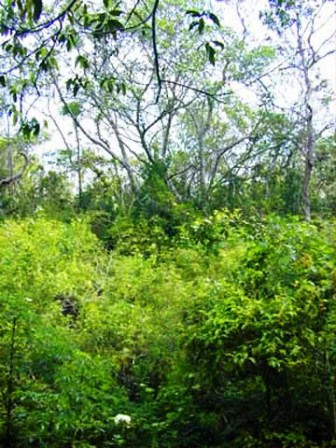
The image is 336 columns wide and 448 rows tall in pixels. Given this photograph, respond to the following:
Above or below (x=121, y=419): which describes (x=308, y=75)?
above

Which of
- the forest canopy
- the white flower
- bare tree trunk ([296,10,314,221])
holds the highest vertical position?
bare tree trunk ([296,10,314,221])

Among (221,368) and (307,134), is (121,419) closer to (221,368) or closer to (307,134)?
(221,368)

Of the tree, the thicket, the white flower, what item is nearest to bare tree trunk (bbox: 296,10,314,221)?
the tree

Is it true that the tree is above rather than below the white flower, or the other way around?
above

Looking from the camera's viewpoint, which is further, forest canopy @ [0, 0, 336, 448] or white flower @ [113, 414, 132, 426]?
white flower @ [113, 414, 132, 426]

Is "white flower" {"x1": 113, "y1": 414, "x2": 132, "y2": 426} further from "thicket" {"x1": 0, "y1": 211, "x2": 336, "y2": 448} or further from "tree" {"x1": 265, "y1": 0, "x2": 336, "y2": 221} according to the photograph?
"tree" {"x1": 265, "y1": 0, "x2": 336, "y2": 221}

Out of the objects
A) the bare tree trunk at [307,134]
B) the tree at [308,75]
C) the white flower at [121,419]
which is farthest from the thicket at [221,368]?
the bare tree trunk at [307,134]

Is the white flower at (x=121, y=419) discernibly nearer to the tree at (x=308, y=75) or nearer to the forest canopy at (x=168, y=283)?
the forest canopy at (x=168, y=283)

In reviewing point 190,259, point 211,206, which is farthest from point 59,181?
point 190,259

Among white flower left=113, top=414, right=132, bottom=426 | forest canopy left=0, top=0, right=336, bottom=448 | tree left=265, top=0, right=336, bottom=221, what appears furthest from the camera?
tree left=265, top=0, right=336, bottom=221

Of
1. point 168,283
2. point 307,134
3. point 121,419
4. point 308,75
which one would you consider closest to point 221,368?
point 121,419

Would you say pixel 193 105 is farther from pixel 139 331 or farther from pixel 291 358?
pixel 291 358

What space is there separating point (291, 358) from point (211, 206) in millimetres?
7015

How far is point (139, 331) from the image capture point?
186 inches
